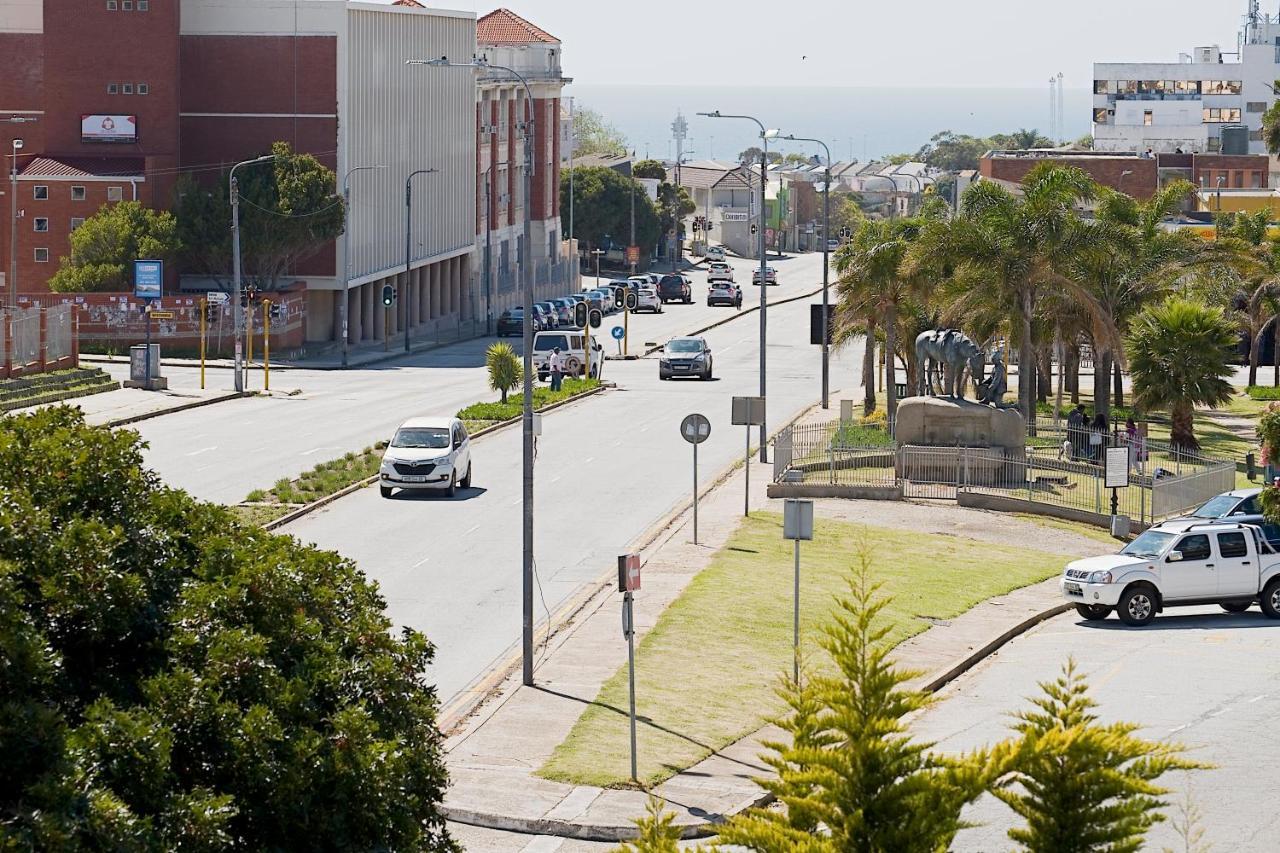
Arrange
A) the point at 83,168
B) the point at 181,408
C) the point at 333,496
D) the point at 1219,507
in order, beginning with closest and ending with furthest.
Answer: the point at 1219,507 < the point at 333,496 < the point at 181,408 < the point at 83,168

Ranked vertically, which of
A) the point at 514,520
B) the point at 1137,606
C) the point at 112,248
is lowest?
the point at 1137,606

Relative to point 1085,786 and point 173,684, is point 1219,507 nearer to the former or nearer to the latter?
point 173,684

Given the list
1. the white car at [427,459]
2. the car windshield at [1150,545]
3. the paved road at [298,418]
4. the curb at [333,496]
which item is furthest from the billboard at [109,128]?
the car windshield at [1150,545]

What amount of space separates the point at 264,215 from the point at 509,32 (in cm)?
4056

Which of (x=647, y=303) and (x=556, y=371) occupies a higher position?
(x=647, y=303)

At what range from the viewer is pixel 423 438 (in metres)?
41.4

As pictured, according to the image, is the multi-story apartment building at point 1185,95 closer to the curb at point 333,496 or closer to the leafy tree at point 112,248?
the leafy tree at point 112,248

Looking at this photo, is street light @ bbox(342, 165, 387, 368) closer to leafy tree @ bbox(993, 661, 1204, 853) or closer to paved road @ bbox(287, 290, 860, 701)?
paved road @ bbox(287, 290, 860, 701)

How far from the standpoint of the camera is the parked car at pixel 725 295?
4299 inches

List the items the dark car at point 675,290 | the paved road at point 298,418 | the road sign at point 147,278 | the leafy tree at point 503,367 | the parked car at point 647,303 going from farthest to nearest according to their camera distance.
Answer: the dark car at point 675,290
the parked car at point 647,303
the road sign at point 147,278
the leafy tree at point 503,367
the paved road at point 298,418

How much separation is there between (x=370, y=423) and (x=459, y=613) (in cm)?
2386

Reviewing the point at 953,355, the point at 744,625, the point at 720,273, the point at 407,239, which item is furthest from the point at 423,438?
the point at 720,273

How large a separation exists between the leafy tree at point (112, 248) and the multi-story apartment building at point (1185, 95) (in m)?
107

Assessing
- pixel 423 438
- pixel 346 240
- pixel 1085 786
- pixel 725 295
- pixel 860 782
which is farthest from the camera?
pixel 725 295
